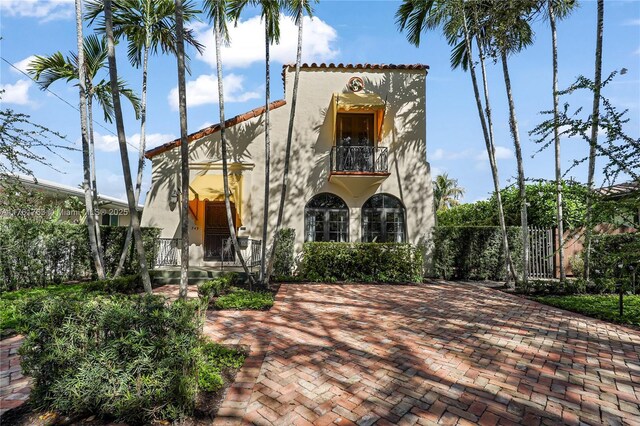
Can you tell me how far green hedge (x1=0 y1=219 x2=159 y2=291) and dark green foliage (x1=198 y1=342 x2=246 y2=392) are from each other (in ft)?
24.8

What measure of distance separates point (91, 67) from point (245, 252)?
822 centimetres

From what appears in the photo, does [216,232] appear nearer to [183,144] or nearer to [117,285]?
[117,285]

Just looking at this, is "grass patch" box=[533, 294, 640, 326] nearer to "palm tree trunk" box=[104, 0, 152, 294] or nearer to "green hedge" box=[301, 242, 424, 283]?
"green hedge" box=[301, 242, 424, 283]

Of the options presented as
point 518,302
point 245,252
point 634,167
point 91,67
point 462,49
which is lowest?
point 518,302

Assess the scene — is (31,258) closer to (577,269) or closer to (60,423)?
(60,423)

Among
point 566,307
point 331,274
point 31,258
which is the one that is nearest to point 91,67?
point 31,258

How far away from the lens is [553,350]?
478 centimetres

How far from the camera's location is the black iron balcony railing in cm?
1292

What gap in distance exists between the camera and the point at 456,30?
1131 centimetres

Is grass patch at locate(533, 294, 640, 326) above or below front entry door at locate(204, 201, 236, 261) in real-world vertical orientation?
below

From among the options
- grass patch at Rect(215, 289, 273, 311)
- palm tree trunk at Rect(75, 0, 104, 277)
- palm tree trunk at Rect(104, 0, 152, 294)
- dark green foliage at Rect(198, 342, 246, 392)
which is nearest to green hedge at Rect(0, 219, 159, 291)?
palm tree trunk at Rect(75, 0, 104, 277)

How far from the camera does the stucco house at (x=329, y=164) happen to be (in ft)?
41.6

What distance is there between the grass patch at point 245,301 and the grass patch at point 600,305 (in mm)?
7536

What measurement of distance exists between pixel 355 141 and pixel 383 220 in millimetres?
3647
